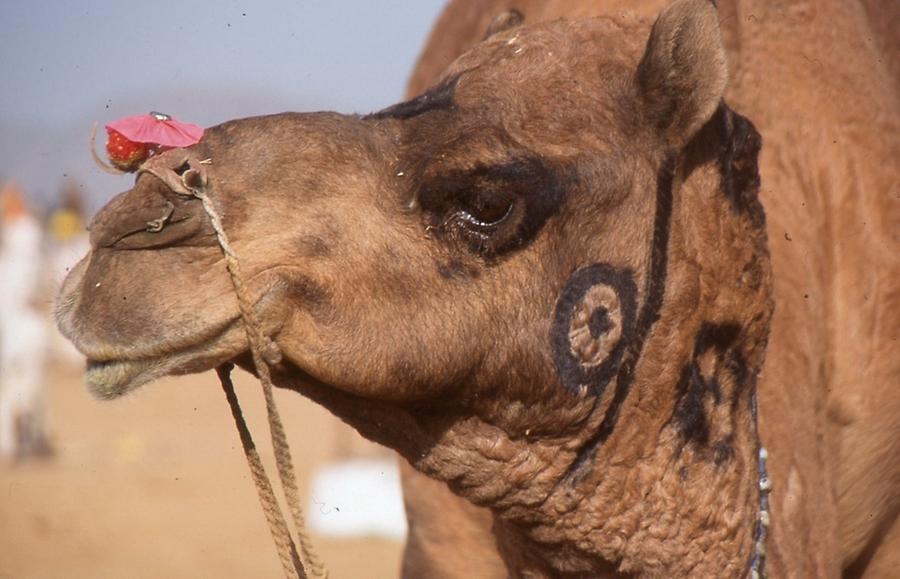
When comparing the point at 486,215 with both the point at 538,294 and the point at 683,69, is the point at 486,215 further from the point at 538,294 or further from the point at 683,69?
the point at 683,69

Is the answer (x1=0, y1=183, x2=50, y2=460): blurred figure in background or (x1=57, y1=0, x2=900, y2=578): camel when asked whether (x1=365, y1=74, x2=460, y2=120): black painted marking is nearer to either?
(x1=57, y1=0, x2=900, y2=578): camel

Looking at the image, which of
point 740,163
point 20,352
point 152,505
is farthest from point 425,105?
point 20,352

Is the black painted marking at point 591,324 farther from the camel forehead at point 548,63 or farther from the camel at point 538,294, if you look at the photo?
the camel forehead at point 548,63

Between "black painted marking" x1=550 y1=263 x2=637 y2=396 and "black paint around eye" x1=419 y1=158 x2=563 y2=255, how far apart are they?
153 mm

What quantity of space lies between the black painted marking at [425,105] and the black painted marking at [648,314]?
47 centimetres

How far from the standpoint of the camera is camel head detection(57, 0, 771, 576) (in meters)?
2.50

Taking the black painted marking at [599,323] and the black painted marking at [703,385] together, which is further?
the black painted marking at [703,385]

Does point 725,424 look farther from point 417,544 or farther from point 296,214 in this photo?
point 417,544

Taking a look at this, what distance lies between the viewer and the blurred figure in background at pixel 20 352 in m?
13.9

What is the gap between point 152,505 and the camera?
1117 centimetres

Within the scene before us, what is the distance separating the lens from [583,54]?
309 cm

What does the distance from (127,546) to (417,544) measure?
18.5ft

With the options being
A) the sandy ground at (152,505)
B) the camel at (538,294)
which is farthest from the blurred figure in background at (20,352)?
the camel at (538,294)

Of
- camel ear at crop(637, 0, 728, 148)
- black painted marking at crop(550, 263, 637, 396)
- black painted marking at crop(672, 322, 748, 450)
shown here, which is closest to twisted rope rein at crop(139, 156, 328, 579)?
black painted marking at crop(550, 263, 637, 396)
